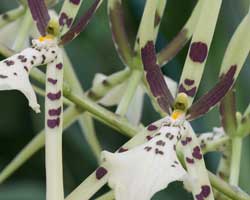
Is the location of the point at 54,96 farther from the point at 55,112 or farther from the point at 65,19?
the point at 65,19

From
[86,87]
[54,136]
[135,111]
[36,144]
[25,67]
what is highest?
[25,67]

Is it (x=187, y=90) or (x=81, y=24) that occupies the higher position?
(x=81, y=24)

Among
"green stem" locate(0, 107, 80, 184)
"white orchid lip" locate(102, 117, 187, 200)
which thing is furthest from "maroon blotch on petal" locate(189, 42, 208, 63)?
"green stem" locate(0, 107, 80, 184)

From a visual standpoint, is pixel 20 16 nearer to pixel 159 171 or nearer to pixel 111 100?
pixel 111 100

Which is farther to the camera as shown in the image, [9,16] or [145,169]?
[9,16]

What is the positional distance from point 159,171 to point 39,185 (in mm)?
1040

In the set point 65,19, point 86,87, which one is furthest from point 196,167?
point 86,87

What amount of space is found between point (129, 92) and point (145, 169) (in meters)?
0.30

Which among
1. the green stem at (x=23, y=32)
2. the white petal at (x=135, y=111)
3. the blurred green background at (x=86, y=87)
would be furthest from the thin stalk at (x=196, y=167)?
the blurred green background at (x=86, y=87)

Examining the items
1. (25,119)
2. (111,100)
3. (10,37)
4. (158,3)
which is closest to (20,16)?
(10,37)

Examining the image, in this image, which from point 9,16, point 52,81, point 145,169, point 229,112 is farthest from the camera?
point 9,16

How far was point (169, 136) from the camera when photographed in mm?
1081

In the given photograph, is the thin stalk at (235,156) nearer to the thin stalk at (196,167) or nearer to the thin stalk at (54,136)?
the thin stalk at (196,167)

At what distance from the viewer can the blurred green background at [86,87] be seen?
196 centimetres
